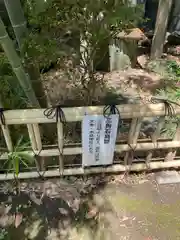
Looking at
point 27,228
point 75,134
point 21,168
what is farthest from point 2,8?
point 27,228

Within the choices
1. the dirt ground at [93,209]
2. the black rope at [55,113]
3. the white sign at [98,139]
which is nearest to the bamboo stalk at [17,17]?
the black rope at [55,113]

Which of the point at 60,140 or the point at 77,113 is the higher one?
the point at 77,113

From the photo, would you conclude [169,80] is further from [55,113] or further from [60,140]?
[55,113]

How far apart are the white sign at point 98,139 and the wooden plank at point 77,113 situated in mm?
65

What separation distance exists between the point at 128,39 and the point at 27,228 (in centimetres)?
409

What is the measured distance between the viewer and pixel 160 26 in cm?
524

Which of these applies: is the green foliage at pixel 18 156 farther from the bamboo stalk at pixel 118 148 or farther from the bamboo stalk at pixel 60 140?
the bamboo stalk at pixel 60 140

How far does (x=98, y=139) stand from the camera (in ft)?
7.12

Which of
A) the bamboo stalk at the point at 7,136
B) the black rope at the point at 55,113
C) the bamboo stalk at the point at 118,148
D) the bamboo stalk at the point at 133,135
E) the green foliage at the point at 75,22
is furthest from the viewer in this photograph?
the bamboo stalk at the point at 118,148

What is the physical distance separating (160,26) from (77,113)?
4.32m

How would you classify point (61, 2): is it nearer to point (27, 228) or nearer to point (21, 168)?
point (21, 168)

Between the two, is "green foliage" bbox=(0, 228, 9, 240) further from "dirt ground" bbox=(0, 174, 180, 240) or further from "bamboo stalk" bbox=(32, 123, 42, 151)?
"bamboo stalk" bbox=(32, 123, 42, 151)

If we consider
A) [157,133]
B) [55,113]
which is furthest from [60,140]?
[157,133]

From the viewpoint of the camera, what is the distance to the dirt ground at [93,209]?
7.09ft
